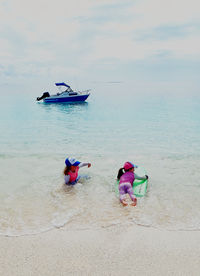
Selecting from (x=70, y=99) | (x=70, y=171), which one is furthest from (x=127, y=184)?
(x=70, y=99)

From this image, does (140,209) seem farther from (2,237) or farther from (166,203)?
(2,237)

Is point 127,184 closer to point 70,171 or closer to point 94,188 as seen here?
point 94,188

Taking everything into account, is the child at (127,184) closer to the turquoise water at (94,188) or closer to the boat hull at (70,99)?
the turquoise water at (94,188)

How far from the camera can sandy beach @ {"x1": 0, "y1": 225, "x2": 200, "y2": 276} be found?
10.9ft

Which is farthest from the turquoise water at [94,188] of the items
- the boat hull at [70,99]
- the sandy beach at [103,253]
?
the boat hull at [70,99]

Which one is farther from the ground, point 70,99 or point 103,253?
point 70,99

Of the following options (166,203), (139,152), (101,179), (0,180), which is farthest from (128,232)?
(139,152)

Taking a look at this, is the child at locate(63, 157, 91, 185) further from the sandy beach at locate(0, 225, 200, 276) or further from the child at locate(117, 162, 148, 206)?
the sandy beach at locate(0, 225, 200, 276)

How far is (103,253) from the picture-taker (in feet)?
12.0

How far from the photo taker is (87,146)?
11570mm

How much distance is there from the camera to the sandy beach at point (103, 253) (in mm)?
3328

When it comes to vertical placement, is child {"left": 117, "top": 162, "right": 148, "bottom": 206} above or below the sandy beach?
above

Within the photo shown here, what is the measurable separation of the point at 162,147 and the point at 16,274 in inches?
371

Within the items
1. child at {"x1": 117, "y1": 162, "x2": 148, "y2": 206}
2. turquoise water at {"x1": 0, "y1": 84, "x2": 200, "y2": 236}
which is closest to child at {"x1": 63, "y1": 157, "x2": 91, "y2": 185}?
turquoise water at {"x1": 0, "y1": 84, "x2": 200, "y2": 236}
